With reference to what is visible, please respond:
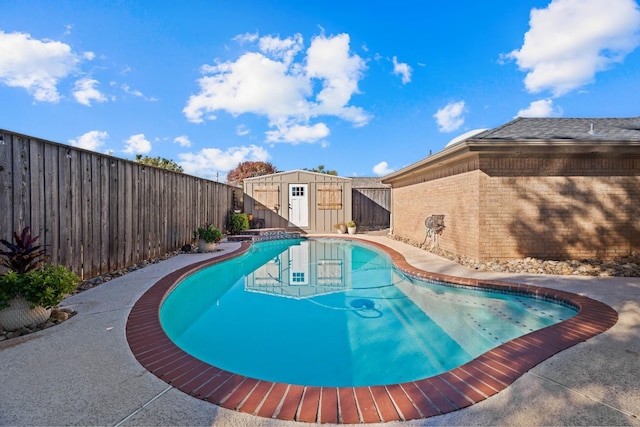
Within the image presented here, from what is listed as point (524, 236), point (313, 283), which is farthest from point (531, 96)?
point (313, 283)

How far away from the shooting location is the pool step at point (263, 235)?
425 inches

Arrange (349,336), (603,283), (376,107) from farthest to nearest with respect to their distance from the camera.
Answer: (376,107)
(603,283)
(349,336)

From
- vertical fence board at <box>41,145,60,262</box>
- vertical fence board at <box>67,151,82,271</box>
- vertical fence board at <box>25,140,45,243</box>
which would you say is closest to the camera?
vertical fence board at <box>25,140,45,243</box>

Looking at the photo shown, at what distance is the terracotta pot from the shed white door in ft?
36.2

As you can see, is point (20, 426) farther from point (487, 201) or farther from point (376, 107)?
point (376, 107)

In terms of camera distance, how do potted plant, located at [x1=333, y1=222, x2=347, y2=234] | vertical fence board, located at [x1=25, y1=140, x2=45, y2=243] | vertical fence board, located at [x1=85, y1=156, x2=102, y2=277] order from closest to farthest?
vertical fence board, located at [x1=25, y1=140, x2=45, y2=243]
vertical fence board, located at [x1=85, y1=156, x2=102, y2=277]
potted plant, located at [x1=333, y1=222, x2=347, y2=234]

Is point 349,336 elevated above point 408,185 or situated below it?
below

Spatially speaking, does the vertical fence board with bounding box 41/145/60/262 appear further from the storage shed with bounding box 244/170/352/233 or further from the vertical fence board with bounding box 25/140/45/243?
the storage shed with bounding box 244/170/352/233

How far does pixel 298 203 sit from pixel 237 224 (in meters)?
3.10

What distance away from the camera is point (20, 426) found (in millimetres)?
1583

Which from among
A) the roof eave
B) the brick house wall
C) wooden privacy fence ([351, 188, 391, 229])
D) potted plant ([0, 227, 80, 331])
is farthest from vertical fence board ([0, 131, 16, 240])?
wooden privacy fence ([351, 188, 391, 229])

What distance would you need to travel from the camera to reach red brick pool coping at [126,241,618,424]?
171 cm

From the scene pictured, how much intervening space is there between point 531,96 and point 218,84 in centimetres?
1157

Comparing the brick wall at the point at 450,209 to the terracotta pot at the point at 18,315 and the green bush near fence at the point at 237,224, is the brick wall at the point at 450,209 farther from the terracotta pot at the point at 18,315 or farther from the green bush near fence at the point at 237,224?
the terracotta pot at the point at 18,315
